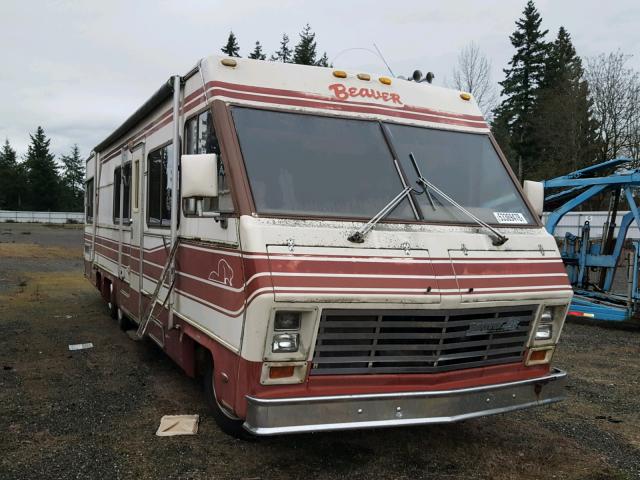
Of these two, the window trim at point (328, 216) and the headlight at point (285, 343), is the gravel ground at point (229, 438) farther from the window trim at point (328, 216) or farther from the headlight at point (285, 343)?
the window trim at point (328, 216)

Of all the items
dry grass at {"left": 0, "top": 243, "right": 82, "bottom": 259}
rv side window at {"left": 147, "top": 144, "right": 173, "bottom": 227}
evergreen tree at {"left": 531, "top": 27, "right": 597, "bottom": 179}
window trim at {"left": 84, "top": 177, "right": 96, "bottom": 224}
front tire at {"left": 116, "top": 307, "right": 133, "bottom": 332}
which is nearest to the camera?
rv side window at {"left": 147, "top": 144, "right": 173, "bottom": 227}

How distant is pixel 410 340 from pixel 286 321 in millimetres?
855

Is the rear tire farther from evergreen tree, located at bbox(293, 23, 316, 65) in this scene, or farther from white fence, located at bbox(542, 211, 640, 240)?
evergreen tree, located at bbox(293, 23, 316, 65)

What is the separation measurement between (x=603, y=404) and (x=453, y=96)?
3.31 meters

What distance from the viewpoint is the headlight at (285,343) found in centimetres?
350

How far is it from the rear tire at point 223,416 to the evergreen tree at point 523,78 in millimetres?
39680

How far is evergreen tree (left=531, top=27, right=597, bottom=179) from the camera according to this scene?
33.2 meters

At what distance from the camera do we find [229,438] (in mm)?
4441

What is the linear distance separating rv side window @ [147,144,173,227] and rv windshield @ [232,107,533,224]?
60.8 inches

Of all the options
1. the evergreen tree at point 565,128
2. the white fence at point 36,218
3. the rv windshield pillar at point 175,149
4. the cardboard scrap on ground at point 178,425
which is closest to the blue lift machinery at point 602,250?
the cardboard scrap on ground at point 178,425

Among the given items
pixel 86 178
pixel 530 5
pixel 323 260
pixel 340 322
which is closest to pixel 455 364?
pixel 340 322

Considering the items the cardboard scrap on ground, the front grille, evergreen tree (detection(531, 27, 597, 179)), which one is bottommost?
the cardboard scrap on ground

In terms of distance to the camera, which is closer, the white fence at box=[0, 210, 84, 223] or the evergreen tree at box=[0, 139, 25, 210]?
the white fence at box=[0, 210, 84, 223]

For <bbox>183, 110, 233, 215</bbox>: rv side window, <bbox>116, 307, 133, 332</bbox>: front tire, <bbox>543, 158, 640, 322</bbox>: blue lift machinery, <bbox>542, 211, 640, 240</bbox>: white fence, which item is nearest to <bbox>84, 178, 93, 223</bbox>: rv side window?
<bbox>116, 307, 133, 332</bbox>: front tire
